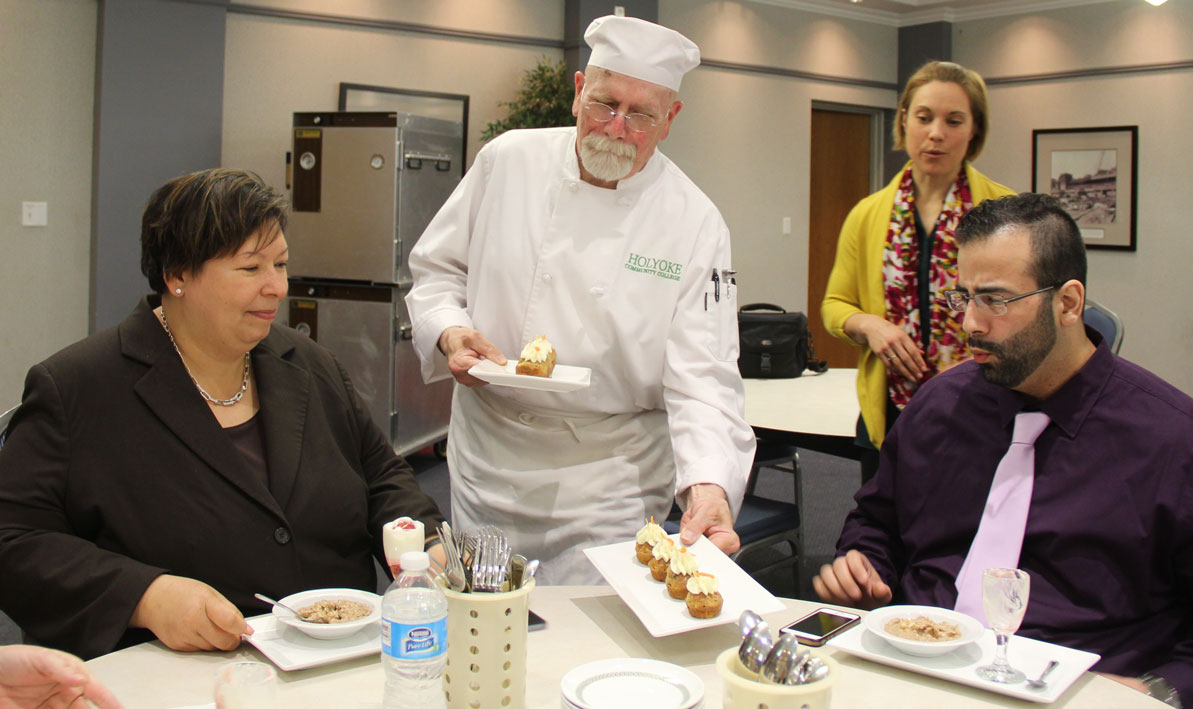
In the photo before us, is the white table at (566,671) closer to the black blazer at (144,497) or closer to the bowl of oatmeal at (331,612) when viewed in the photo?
the bowl of oatmeal at (331,612)

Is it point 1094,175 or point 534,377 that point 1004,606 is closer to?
point 534,377

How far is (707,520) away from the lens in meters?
1.73

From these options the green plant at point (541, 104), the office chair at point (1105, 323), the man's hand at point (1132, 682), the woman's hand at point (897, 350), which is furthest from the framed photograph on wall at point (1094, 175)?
the man's hand at point (1132, 682)

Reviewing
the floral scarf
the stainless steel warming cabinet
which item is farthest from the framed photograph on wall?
the floral scarf

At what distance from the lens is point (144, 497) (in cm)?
159

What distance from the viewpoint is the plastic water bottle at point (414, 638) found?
1.13m

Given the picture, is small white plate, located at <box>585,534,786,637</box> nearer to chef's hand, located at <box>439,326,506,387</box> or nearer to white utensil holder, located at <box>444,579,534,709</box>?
white utensil holder, located at <box>444,579,534,709</box>

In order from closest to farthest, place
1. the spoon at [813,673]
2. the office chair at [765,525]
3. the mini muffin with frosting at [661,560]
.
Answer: the spoon at [813,673]
the mini muffin with frosting at [661,560]
the office chair at [765,525]

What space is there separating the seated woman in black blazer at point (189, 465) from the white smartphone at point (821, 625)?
71 cm

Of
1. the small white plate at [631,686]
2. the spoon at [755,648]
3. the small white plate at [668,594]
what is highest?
the spoon at [755,648]

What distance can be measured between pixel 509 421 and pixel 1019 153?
283 inches

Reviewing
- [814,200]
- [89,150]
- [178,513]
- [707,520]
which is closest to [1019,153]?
[814,200]

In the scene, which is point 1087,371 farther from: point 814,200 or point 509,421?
point 814,200

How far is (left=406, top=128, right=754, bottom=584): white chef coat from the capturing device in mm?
2096
